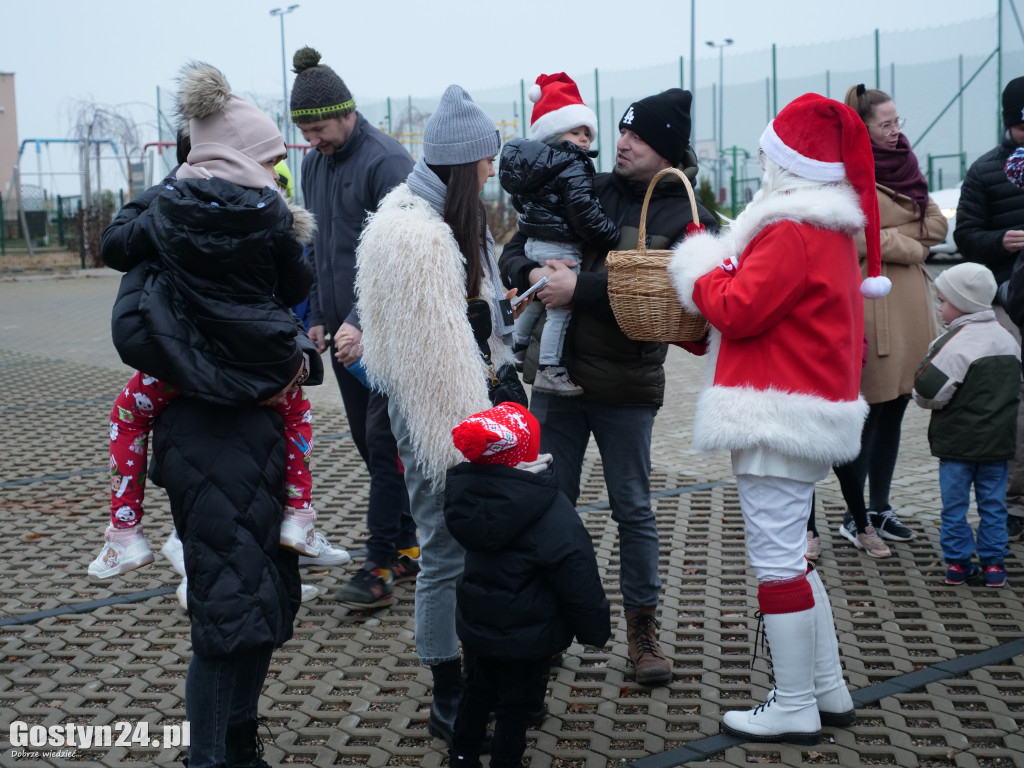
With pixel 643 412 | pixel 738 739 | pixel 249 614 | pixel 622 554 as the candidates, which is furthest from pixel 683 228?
pixel 249 614

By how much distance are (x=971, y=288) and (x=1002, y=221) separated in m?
0.89

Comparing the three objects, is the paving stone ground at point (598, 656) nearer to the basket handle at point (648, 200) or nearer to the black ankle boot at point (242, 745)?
the black ankle boot at point (242, 745)

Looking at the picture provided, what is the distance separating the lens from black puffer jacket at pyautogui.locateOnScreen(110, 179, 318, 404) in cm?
267

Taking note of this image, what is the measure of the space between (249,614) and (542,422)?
1504 mm

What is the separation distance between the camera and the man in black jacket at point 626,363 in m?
3.69

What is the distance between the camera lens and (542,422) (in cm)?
395

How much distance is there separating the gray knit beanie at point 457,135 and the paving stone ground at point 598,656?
181 centimetres

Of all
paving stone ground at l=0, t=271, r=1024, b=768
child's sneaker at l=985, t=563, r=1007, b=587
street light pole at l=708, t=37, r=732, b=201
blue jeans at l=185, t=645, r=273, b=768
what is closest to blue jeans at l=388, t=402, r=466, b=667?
paving stone ground at l=0, t=271, r=1024, b=768

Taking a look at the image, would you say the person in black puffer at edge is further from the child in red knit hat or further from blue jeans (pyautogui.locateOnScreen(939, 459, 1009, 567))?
blue jeans (pyautogui.locateOnScreen(939, 459, 1009, 567))

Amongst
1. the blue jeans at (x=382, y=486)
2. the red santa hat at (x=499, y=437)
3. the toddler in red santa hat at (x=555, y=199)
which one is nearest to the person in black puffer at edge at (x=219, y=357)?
the red santa hat at (x=499, y=437)

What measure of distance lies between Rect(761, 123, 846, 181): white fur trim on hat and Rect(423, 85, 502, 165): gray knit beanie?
841 mm

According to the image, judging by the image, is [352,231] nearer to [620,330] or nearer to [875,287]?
[620,330]

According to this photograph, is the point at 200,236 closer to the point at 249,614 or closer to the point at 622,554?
the point at 249,614

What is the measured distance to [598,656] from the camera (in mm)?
4102
